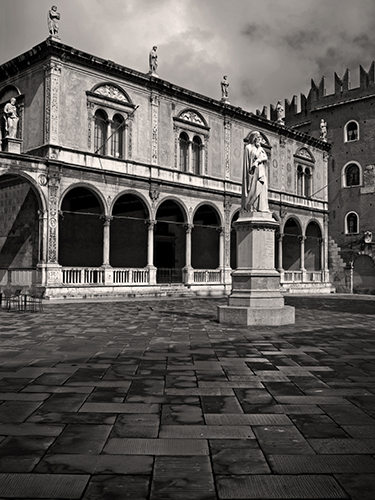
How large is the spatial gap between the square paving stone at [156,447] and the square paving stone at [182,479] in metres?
0.12

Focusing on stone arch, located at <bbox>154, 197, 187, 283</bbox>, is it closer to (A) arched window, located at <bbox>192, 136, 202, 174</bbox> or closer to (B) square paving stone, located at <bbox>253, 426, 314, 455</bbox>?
(A) arched window, located at <bbox>192, 136, 202, 174</bbox>

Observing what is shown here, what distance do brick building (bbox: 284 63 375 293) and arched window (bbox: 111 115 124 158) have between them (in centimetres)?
1847

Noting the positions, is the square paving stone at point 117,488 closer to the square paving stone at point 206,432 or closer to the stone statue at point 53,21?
the square paving stone at point 206,432

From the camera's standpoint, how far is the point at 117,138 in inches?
887

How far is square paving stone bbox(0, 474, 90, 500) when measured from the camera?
2.64 m

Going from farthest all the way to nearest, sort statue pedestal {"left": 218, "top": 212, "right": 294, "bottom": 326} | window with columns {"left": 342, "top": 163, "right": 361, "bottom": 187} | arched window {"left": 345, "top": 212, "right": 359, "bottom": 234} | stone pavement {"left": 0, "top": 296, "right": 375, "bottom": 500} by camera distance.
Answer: window with columns {"left": 342, "top": 163, "right": 361, "bottom": 187} → arched window {"left": 345, "top": 212, "right": 359, "bottom": 234} → statue pedestal {"left": 218, "top": 212, "right": 294, "bottom": 326} → stone pavement {"left": 0, "top": 296, "right": 375, "bottom": 500}

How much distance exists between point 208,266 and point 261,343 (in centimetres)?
2159

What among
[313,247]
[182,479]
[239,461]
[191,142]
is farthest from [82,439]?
[313,247]

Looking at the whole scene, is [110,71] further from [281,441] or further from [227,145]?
[281,441]

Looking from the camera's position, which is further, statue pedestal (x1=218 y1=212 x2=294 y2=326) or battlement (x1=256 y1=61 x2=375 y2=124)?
battlement (x1=256 y1=61 x2=375 y2=124)

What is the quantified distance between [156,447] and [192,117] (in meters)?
23.6

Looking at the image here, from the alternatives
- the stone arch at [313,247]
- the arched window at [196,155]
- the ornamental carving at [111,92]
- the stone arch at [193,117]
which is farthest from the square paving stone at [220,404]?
the stone arch at [313,247]

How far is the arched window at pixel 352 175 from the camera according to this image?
3531cm

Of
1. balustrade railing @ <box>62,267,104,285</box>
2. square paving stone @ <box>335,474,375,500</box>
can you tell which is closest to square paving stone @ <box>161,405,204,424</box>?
square paving stone @ <box>335,474,375,500</box>
